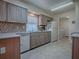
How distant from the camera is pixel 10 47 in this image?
2.13 meters

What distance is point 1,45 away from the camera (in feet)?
6.27

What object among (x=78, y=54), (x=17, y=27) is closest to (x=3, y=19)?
(x=17, y=27)

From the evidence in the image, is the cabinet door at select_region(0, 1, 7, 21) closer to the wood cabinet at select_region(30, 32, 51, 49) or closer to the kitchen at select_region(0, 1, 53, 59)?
the kitchen at select_region(0, 1, 53, 59)

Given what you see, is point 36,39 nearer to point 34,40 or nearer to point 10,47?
point 34,40

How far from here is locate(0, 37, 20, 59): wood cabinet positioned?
1.95 meters

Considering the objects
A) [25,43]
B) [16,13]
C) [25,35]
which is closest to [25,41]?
[25,43]

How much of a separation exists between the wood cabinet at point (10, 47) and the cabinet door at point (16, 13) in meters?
2.43

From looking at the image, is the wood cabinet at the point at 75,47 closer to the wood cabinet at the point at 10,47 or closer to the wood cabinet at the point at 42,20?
the wood cabinet at the point at 10,47

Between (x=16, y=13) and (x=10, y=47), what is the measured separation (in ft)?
9.99

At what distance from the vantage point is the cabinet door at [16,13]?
4.53 m

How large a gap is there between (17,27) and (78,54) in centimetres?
345

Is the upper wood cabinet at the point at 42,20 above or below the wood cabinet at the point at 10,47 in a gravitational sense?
above

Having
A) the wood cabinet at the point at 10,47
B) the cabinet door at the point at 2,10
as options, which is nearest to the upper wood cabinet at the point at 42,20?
the cabinet door at the point at 2,10

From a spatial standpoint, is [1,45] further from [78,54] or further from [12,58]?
[78,54]
